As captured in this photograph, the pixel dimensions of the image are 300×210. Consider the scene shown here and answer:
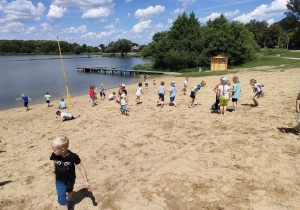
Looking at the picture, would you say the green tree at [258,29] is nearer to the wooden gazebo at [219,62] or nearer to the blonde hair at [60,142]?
the wooden gazebo at [219,62]

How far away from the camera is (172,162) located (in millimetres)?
5336

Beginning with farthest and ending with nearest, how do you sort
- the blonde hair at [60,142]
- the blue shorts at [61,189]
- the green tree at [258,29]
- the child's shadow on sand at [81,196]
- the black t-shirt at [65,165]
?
the green tree at [258,29] → the child's shadow on sand at [81,196] → the blue shorts at [61,189] → the black t-shirt at [65,165] → the blonde hair at [60,142]

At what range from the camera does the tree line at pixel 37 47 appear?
14462 centimetres

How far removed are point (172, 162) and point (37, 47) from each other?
183447mm

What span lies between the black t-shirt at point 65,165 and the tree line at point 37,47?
172 meters

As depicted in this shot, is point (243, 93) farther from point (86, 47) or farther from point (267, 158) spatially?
point (86, 47)

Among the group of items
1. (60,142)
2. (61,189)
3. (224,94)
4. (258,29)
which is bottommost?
(61,189)

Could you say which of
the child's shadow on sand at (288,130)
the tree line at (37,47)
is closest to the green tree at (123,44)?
the tree line at (37,47)

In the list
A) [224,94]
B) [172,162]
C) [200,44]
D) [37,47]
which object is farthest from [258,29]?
[37,47]

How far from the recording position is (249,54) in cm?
3816

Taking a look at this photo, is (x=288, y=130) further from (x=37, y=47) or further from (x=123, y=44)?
(x=37, y=47)

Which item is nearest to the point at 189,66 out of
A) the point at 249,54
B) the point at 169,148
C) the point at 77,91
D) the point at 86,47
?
the point at 249,54

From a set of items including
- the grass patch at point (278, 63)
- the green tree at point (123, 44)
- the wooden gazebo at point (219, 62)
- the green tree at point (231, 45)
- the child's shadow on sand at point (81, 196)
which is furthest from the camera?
the green tree at point (123, 44)

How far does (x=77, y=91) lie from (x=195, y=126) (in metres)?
23.9
